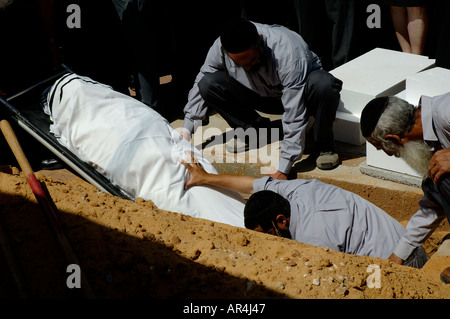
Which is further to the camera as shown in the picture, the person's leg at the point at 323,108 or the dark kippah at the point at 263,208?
the person's leg at the point at 323,108

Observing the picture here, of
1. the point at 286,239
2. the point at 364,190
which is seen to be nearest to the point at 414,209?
the point at 364,190

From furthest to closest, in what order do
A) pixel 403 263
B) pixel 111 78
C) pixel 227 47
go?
pixel 111 78 → pixel 227 47 → pixel 403 263

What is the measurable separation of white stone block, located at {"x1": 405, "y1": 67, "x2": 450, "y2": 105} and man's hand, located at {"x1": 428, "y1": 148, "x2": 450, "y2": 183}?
1.45 meters

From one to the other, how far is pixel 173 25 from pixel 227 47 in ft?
7.85

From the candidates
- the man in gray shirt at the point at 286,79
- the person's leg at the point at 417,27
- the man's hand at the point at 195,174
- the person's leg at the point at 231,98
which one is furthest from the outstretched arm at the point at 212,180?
the person's leg at the point at 417,27

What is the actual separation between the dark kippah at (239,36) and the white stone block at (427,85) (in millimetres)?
1342

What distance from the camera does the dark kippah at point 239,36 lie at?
418 cm

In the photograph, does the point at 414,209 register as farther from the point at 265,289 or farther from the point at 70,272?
the point at 70,272

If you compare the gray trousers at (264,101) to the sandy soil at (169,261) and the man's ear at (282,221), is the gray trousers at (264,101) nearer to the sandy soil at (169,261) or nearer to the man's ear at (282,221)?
the man's ear at (282,221)

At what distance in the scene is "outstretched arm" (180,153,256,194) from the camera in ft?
12.3

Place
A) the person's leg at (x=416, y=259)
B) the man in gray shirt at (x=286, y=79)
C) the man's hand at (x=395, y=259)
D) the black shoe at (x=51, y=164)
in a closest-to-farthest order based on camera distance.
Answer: the man's hand at (x=395, y=259)
the person's leg at (x=416, y=259)
the man in gray shirt at (x=286, y=79)
the black shoe at (x=51, y=164)

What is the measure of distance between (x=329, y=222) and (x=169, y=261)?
117cm

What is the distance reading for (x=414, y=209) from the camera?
4305 millimetres

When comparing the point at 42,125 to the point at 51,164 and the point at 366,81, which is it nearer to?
the point at 51,164
